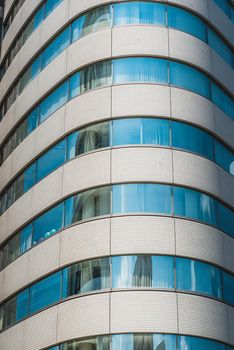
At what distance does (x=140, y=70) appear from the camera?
106 ft

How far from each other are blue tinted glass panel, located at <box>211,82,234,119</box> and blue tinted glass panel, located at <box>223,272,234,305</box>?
25.6 ft

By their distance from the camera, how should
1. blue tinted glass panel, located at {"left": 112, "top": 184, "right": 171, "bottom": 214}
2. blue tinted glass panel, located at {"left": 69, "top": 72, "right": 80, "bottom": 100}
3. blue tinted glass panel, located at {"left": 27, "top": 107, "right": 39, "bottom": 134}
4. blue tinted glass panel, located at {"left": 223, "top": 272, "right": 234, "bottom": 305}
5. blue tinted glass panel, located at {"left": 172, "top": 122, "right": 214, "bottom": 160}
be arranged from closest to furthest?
1. blue tinted glass panel, located at {"left": 112, "top": 184, "right": 171, "bottom": 214}
2. blue tinted glass panel, located at {"left": 223, "top": 272, "right": 234, "bottom": 305}
3. blue tinted glass panel, located at {"left": 172, "top": 122, "right": 214, "bottom": 160}
4. blue tinted glass panel, located at {"left": 69, "top": 72, "right": 80, "bottom": 100}
5. blue tinted glass panel, located at {"left": 27, "top": 107, "right": 39, "bottom": 134}

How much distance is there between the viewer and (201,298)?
2867cm

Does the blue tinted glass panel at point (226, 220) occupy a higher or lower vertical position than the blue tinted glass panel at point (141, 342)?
higher

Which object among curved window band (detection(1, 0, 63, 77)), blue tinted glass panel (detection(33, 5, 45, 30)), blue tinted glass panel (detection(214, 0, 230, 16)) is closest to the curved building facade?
blue tinted glass panel (detection(214, 0, 230, 16))

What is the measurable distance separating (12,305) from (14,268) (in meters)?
1.63

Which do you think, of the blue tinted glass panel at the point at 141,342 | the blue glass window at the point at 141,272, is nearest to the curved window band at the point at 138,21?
the blue glass window at the point at 141,272

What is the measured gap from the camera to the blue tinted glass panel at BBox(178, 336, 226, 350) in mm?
27531

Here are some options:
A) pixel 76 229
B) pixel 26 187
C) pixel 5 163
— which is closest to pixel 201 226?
pixel 76 229

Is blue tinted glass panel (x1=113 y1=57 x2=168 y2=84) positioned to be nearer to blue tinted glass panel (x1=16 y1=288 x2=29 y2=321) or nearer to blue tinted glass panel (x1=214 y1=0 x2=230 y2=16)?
blue tinted glass panel (x1=214 y1=0 x2=230 y2=16)

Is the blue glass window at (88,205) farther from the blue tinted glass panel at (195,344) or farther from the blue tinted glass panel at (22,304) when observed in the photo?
the blue tinted glass panel at (195,344)

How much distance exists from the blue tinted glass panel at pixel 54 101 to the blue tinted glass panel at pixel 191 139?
5353mm

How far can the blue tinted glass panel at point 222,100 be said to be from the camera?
33625 mm

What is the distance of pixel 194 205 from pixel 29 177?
27.5 feet
